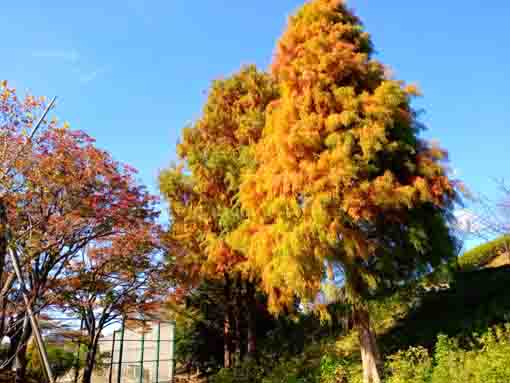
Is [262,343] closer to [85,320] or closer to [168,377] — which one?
[168,377]

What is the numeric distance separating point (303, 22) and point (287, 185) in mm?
4225

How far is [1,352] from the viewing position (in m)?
12.1

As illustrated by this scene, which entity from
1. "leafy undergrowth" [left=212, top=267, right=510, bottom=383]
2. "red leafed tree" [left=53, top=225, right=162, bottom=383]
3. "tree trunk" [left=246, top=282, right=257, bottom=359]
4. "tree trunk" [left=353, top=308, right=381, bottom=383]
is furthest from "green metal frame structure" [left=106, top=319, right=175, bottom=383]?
"tree trunk" [left=353, top=308, right=381, bottom=383]

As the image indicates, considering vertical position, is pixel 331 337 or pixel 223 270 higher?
pixel 223 270

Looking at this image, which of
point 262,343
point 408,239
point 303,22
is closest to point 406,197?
point 408,239

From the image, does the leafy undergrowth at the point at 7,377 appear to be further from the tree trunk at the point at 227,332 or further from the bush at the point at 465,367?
the bush at the point at 465,367

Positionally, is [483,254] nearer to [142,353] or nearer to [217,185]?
[217,185]

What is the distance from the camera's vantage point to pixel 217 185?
11430 millimetres

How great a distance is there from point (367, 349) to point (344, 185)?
10.9 feet

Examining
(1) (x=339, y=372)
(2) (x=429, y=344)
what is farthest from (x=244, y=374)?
(2) (x=429, y=344)

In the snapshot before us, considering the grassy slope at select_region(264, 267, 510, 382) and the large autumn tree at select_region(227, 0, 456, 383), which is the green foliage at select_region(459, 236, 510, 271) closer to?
the grassy slope at select_region(264, 267, 510, 382)

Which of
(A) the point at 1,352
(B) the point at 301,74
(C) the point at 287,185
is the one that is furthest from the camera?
(A) the point at 1,352

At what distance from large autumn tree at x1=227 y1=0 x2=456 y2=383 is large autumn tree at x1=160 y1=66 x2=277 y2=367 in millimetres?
2087

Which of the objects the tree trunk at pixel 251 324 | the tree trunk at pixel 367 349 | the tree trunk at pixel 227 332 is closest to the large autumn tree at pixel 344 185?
the tree trunk at pixel 367 349
